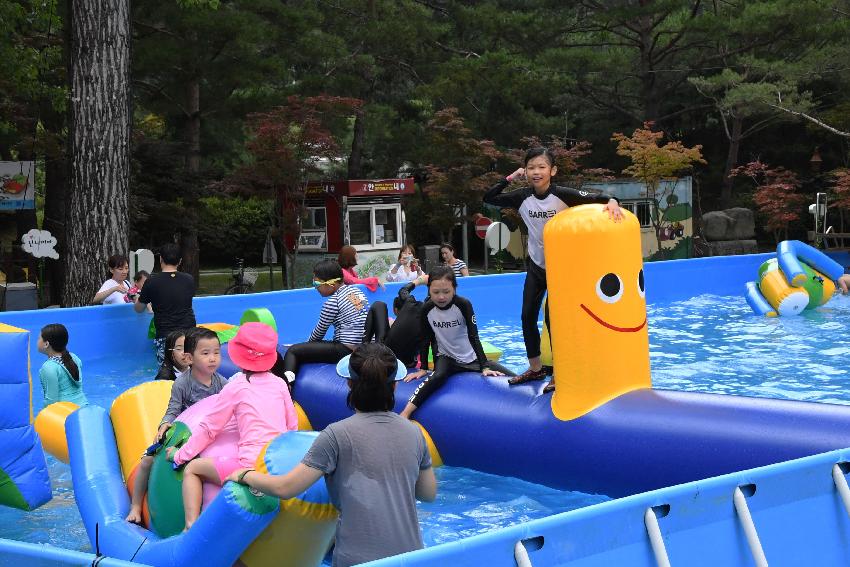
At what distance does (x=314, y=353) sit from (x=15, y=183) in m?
11.6

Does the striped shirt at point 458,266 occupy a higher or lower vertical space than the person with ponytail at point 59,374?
higher

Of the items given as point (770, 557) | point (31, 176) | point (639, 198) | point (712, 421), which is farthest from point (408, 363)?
point (639, 198)

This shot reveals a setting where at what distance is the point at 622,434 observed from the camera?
18.0 ft

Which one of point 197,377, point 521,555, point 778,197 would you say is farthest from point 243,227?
point 521,555

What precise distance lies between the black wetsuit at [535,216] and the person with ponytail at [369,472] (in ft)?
9.46

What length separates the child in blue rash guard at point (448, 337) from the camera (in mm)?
6559

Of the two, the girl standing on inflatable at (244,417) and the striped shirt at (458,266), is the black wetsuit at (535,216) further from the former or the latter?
the striped shirt at (458,266)

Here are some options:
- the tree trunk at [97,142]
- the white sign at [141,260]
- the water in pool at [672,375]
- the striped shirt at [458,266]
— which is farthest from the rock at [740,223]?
the tree trunk at [97,142]

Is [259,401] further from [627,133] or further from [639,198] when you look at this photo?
[627,133]

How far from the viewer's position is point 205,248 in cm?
2956

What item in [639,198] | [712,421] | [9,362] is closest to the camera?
[712,421]

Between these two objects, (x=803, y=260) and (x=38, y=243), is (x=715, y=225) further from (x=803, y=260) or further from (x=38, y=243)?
(x=38, y=243)

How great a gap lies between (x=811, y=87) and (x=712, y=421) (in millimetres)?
24222

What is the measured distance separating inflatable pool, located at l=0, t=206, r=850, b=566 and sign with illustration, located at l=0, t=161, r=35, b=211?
1161 cm
